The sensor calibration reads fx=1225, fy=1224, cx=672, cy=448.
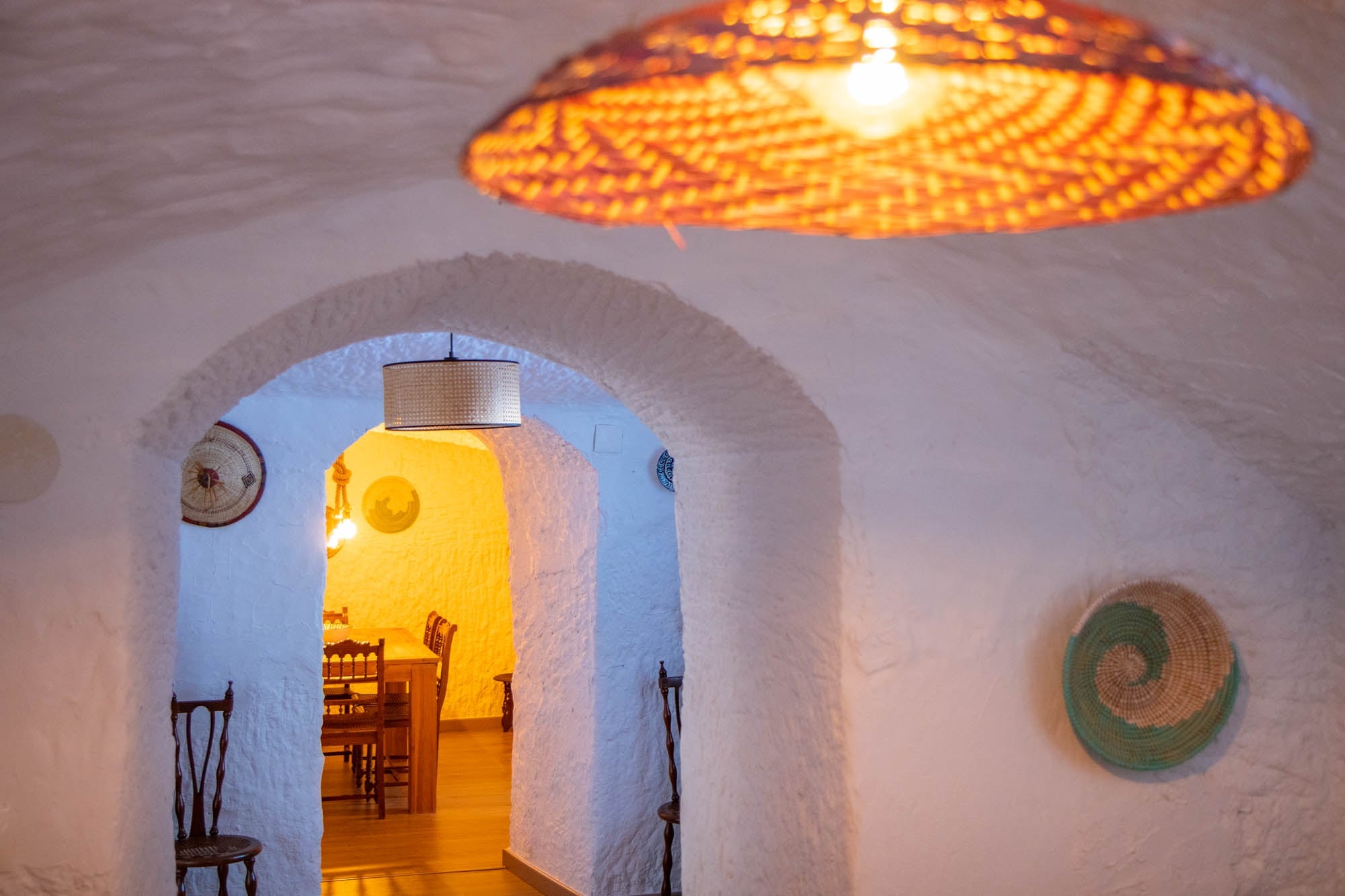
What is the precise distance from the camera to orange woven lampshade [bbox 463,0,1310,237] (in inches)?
26.9

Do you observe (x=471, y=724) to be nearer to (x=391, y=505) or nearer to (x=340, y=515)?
(x=391, y=505)

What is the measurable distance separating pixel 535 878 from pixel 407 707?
1.86 metres

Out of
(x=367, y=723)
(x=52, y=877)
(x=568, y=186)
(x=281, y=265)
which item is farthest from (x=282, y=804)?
(x=568, y=186)

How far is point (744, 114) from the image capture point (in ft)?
2.82

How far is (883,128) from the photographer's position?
2.78ft

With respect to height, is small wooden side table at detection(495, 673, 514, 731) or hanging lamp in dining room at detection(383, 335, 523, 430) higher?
hanging lamp in dining room at detection(383, 335, 523, 430)

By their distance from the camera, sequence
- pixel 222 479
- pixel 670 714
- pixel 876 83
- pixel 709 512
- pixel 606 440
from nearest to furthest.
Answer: pixel 876 83, pixel 709 512, pixel 222 479, pixel 670 714, pixel 606 440

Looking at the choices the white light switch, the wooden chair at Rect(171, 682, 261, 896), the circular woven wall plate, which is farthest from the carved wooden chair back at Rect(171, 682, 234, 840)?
the circular woven wall plate

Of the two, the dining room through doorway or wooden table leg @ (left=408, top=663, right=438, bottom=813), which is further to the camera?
the dining room through doorway

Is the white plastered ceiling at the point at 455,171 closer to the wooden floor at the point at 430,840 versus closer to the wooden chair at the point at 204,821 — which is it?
the wooden chair at the point at 204,821

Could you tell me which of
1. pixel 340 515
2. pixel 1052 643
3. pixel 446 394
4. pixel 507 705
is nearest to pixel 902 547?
pixel 1052 643

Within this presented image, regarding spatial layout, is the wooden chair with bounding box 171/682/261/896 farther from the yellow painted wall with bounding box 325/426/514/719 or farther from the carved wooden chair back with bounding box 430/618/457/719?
the yellow painted wall with bounding box 325/426/514/719

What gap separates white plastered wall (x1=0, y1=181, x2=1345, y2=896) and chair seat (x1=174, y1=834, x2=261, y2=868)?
1.82m

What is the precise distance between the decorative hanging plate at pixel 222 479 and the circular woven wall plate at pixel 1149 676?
324cm
